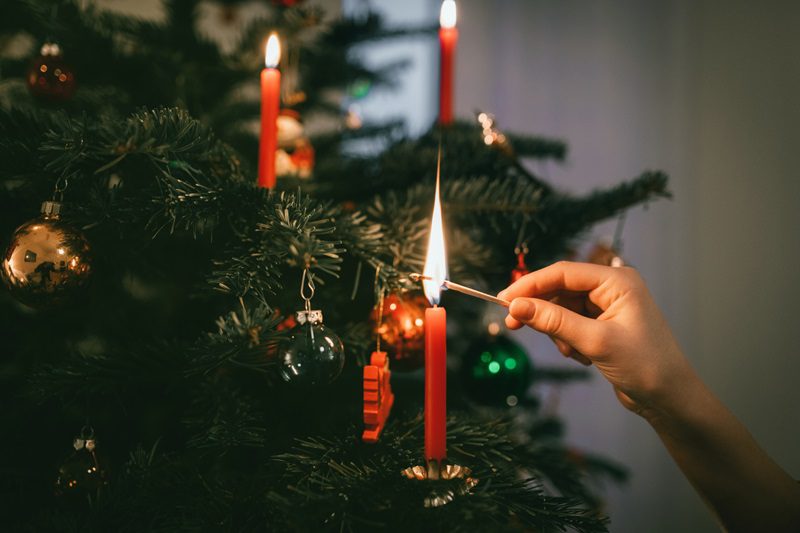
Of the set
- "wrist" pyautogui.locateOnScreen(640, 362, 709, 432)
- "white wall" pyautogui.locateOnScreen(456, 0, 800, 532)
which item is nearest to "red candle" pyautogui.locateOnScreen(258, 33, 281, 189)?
"wrist" pyautogui.locateOnScreen(640, 362, 709, 432)

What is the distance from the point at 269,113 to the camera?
0.60 m

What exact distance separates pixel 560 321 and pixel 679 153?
1.31 meters

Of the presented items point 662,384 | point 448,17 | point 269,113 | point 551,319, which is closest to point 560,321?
point 551,319

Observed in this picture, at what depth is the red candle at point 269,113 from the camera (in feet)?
1.94

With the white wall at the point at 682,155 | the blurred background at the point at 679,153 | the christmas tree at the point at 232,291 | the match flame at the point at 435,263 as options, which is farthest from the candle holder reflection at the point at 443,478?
the white wall at the point at 682,155

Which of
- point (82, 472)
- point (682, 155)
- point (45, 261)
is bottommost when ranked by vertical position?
point (82, 472)

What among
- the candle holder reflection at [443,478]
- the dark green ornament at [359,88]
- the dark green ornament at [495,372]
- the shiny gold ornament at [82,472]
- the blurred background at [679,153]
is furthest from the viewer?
the blurred background at [679,153]

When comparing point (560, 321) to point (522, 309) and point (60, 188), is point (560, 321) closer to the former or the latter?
point (522, 309)

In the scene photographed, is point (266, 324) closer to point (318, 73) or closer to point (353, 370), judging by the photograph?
point (353, 370)

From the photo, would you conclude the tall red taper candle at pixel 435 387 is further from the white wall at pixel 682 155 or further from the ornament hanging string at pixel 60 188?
the white wall at pixel 682 155

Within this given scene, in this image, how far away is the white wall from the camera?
137 centimetres

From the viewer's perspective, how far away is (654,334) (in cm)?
55

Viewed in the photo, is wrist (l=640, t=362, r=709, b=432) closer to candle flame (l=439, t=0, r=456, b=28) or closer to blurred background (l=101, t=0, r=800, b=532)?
candle flame (l=439, t=0, r=456, b=28)

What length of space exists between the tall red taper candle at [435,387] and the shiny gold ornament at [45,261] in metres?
0.34
